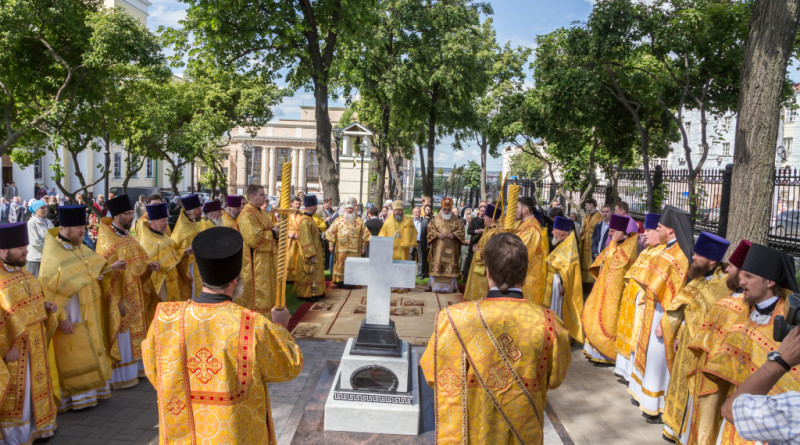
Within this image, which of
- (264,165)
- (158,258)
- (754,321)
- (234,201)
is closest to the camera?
(754,321)

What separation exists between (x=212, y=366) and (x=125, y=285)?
12.1ft

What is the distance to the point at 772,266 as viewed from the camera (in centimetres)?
332

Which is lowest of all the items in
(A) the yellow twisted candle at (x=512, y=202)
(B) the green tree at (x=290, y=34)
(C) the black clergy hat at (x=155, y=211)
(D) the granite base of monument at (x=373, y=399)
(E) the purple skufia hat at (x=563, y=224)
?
(D) the granite base of monument at (x=373, y=399)

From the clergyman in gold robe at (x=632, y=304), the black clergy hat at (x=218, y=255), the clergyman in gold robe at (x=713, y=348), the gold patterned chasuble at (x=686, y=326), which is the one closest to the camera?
the black clergy hat at (x=218, y=255)

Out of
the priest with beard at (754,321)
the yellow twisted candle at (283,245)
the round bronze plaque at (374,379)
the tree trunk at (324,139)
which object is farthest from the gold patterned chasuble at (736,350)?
the tree trunk at (324,139)

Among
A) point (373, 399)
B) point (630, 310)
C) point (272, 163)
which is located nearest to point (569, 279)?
point (630, 310)

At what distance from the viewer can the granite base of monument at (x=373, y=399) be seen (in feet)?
14.9

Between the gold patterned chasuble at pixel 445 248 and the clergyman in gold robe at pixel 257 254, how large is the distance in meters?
4.01

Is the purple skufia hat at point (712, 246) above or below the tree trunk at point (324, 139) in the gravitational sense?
below

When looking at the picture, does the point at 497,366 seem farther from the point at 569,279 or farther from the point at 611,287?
the point at 569,279

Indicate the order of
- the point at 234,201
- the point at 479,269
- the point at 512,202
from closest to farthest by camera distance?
the point at 512,202 < the point at 234,201 < the point at 479,269

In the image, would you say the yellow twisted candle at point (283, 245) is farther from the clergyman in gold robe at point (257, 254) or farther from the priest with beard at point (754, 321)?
the clergyman in gold robe at point (257, 254)

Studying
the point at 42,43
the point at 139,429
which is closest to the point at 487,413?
the point at 139,429

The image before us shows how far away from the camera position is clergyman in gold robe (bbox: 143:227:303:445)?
2.78 metres
